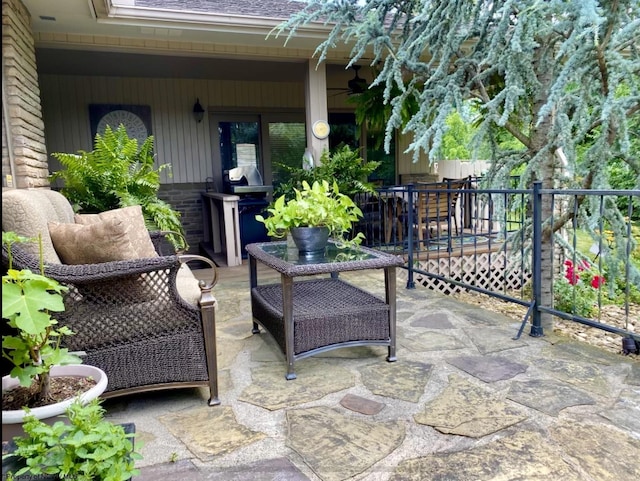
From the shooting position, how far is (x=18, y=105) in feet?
11.0

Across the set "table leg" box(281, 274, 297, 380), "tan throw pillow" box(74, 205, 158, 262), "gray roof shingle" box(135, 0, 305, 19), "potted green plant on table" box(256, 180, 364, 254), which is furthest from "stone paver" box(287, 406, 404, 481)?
"gray roof shingle" box(135, 0, 305, 19)

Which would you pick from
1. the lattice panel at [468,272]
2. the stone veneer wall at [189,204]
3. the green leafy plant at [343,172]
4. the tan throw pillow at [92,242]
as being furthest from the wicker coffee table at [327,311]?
the stone veneer wall at [189,204]

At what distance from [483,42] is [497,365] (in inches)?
110

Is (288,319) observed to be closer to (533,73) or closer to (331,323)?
(331,323)

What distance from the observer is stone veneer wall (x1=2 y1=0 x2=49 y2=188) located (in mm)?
3273

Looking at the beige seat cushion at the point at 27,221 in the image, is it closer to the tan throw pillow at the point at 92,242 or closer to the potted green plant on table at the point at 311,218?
the tan throw pillow at the point at 92,242

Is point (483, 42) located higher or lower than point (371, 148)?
higher

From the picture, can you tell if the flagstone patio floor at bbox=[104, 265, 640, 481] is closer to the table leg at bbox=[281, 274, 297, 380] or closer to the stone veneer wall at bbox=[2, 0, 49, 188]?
the table leg at bbox=[281, 274, 297, 380]

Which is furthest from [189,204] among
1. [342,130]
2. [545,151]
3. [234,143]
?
[545,151]

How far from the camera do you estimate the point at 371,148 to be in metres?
7.68

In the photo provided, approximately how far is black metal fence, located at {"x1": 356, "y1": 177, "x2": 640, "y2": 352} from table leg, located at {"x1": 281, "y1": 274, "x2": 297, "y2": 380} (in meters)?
1.51

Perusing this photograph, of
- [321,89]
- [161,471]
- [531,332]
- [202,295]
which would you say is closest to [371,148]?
[321,89]

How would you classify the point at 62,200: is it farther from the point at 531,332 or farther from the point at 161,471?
the point at 531,332

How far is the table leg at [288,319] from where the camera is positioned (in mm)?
2314
